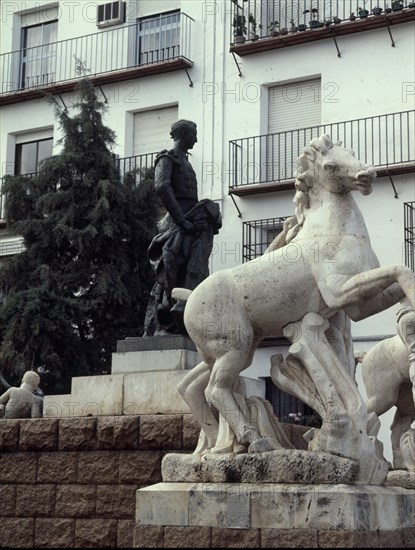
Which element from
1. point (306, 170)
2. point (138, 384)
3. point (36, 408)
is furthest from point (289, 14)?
point (306, 170)

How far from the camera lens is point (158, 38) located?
27547 mm

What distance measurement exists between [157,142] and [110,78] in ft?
6.88

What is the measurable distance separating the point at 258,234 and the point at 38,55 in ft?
27.0

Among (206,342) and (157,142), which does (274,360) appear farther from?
(157,142)

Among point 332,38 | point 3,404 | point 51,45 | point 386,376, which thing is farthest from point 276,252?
point 51,45

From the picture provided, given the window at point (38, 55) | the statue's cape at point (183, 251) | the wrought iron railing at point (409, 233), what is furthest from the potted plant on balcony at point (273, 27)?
the statue's cape at point (183, 251)

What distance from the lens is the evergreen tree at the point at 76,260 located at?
23.2 meters

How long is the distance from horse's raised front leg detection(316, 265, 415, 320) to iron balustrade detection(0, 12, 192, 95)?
1997 cm

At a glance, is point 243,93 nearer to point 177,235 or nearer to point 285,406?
point 285,406

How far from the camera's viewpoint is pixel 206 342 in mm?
7664

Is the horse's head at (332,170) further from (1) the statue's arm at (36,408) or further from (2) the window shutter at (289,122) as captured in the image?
(2) the window shutter at (289,122)

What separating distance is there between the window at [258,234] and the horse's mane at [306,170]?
53.7 feet

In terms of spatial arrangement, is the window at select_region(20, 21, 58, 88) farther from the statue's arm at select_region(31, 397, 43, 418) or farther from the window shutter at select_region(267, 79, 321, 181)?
the statue's arm at select_region(31, 397, 43, 418)

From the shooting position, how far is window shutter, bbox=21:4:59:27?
29.4 meters
